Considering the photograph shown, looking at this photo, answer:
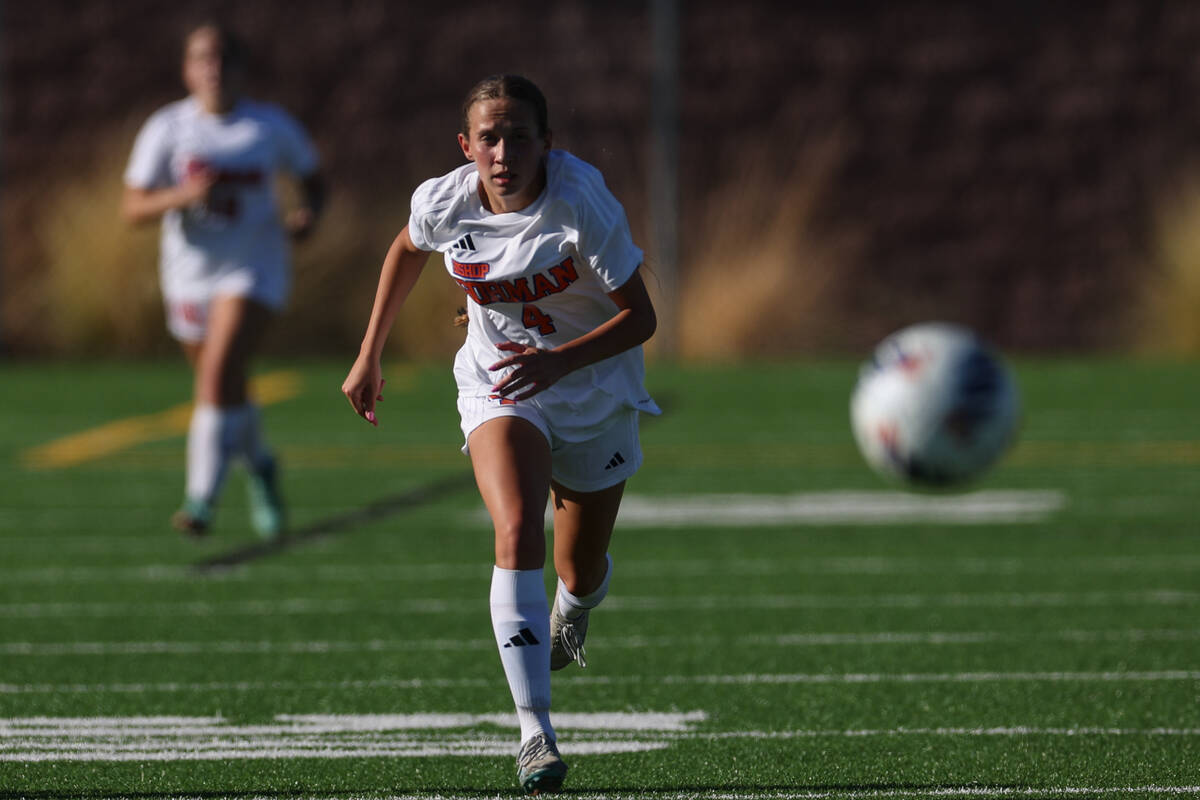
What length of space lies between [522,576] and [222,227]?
5330mm

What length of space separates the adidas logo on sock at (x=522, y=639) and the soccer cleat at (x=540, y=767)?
0.26 metres

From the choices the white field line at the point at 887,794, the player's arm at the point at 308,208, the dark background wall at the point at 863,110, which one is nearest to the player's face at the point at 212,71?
the player's arm at the point at 308,208

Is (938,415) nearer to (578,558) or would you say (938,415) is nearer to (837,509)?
(837,509)

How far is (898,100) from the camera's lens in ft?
75.8

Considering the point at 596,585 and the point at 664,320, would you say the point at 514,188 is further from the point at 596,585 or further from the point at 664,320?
the point at 664,320

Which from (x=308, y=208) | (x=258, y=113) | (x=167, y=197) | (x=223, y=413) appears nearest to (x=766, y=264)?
(x=308, y=208)

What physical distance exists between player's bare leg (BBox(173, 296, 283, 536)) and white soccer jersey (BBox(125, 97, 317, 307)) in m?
0.15

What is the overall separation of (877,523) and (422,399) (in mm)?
7531

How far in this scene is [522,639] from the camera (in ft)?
16.7

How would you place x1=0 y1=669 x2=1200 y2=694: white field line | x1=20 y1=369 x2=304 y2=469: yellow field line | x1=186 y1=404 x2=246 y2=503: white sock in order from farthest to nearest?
x1=20 y1=369 x2=304 y2=469: yellow field line → x1=186 y1=404 x2=246 y2=503: white sock → x1=0 y1=669 x2=1200 y2=694: white field line

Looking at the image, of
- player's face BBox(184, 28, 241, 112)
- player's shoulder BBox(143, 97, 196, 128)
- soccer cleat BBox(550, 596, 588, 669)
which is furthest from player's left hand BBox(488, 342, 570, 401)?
player's shoulder BBox(143, 97, 196, 128)

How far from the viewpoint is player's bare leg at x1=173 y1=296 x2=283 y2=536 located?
31.3 feet

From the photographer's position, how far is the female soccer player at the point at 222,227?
9758mm

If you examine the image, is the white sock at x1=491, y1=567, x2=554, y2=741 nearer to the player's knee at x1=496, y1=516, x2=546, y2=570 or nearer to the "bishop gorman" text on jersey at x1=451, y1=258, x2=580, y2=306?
the player's knee at x1=496, y1=516, x2=546, y2=570
